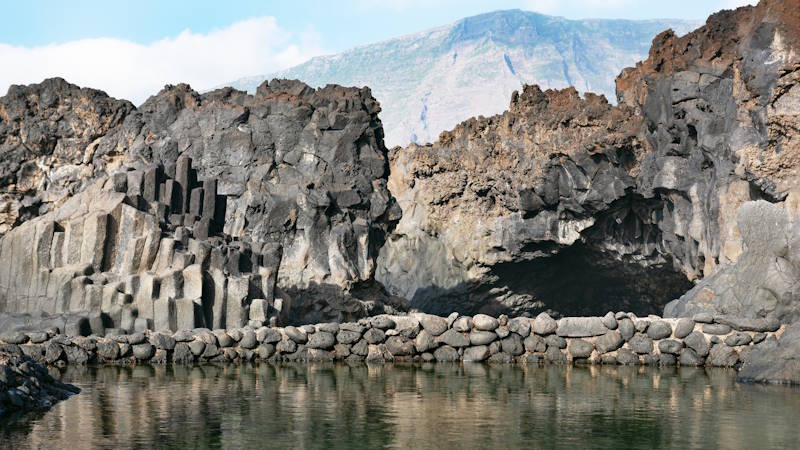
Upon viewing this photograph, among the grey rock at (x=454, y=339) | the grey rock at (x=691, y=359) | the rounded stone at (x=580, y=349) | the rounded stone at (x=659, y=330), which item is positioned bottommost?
the grey rock at (x=691, y=359)

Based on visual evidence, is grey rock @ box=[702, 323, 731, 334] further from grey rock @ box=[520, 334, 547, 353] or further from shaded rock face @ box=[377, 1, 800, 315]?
shaded rock face @ box=[377, 1, 800, 315]

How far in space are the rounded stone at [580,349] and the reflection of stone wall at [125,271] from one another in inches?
277

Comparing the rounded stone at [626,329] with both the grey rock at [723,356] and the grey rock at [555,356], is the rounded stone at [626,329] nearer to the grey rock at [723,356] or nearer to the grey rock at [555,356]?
the grey rock at [555,356]

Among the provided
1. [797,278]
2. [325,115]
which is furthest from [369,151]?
[797,278]

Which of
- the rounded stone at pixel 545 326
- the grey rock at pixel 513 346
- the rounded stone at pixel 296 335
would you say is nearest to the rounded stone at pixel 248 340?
the rounded stone at pixel 296 335

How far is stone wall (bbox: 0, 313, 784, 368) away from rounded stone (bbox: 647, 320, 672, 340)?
0.07ft

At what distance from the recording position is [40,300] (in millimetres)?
24016

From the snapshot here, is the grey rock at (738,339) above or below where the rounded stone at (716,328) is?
below

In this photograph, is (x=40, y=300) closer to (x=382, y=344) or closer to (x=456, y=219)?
(x=382, y=344)

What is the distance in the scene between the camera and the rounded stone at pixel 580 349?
74.0 feet

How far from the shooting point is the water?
12695mm

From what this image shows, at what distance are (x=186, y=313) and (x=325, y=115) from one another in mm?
17082

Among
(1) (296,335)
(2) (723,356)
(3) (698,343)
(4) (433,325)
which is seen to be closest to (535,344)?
(4) (433,325)

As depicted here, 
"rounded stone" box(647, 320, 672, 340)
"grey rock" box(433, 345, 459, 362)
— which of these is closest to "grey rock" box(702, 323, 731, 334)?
"rounded stone" box(647, 320, 672, 340)
